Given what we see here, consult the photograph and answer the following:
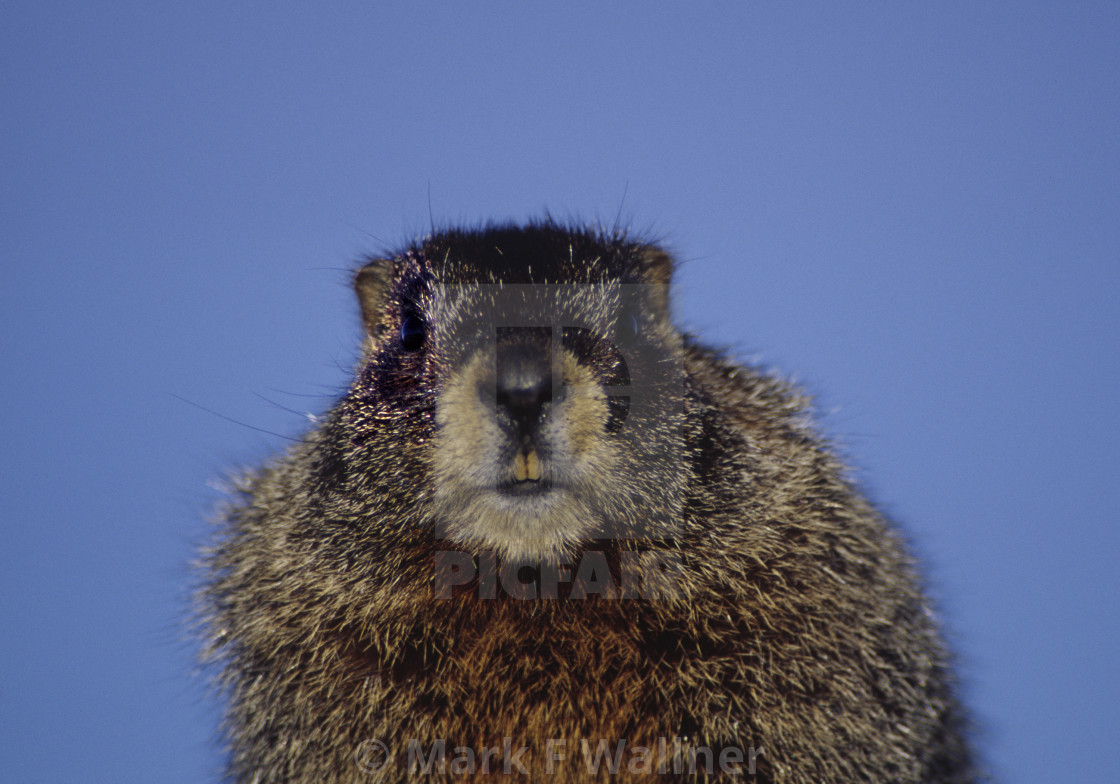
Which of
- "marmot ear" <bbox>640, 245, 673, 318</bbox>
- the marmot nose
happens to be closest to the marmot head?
the marmot nose

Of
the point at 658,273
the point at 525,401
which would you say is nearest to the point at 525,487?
the point at 525,401

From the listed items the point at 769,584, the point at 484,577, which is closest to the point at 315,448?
the point at 484,577

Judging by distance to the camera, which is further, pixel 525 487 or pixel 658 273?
pixel 658 273

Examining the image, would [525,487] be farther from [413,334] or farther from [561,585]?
[413,334]

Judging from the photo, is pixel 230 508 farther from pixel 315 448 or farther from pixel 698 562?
pixel 698 562

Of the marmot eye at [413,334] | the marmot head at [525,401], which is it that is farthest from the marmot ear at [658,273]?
the marmot eye at [413,334]

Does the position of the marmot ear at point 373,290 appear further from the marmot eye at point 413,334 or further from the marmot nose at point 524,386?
the marmot nose at point 524,386
